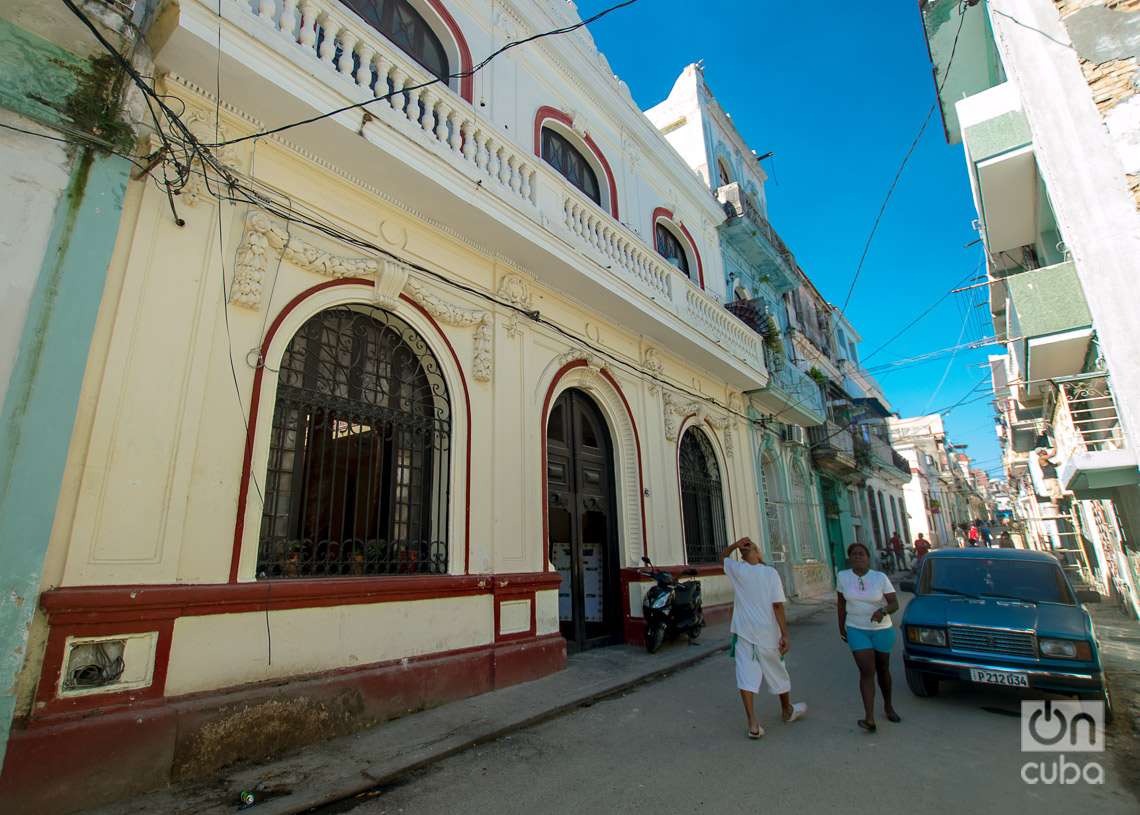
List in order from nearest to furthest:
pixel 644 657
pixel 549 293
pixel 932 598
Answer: pixel 932 598 → pixel 644 657 → pixel 549 293

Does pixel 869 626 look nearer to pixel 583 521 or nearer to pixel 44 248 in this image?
pixel 583 521

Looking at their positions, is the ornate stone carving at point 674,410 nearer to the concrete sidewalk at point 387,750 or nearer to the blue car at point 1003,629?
the concrete sidewalk at point 387,750

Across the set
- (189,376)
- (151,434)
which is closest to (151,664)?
(151,434)

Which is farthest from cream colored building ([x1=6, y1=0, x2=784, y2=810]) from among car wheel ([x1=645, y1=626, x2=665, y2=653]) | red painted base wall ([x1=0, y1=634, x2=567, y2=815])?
car wheel ([x1=645, y1=626, x2=665, y2=653])

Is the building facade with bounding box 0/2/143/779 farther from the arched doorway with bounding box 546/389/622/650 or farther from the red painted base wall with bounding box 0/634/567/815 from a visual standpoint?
the arched doorway with bounding box 546/389/622/650

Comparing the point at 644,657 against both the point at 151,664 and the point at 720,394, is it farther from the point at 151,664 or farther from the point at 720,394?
the point at 720,394

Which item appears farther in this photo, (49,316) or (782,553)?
(782,553)

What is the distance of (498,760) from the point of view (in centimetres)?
407

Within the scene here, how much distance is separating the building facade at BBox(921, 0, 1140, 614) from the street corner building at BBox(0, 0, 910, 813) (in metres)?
5.10

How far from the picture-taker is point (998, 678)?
4805 millimetres

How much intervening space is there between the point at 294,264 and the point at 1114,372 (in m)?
7.37

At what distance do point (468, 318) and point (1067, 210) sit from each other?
6.02m

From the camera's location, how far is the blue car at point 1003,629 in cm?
466

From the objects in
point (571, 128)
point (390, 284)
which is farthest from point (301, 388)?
point (571, 128)
